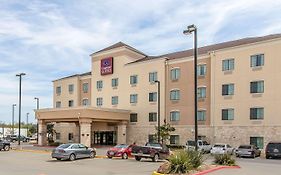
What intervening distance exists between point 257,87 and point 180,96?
1138 centimetres

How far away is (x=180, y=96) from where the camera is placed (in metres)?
52.5

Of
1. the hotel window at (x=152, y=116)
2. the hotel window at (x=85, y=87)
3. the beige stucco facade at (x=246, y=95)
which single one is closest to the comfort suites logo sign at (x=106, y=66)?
the hotel window at (x=85, y=87)

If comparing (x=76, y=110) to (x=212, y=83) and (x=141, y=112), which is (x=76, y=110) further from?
(x=212, y=83)

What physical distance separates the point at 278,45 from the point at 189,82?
1290cm

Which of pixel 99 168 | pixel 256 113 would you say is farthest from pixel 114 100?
pixel 99 168

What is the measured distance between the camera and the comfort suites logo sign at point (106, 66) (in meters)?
61.8

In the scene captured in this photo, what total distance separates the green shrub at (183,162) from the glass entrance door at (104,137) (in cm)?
4447

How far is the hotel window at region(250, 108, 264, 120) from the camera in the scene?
44094 mm

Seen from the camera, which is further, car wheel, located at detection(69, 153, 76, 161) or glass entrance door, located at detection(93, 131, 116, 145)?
glass entrance door, located at detection(93, 131, 116, 145)

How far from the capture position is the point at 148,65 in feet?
185

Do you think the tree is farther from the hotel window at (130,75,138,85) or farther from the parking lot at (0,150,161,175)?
the parking lot at (0,150,161,175)

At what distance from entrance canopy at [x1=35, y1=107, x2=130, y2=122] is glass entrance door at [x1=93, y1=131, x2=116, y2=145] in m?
5.97

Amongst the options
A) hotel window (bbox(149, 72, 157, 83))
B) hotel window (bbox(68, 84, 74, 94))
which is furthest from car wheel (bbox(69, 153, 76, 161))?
hotel window (bbox(68, 84, 74, 94))

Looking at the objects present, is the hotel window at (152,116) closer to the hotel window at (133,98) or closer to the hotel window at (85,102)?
the hotel window at (133,98)
